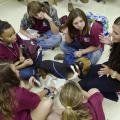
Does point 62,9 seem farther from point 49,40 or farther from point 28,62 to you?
point 28,62

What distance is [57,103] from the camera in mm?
1894

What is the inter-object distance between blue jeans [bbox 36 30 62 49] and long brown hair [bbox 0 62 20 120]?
102 centimetres

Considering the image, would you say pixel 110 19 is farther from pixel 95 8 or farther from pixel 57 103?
pixel 57 103

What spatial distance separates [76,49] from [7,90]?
38.2 inches

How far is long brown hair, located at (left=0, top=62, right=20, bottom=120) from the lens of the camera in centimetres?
149

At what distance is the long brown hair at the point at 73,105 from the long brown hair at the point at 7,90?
285 mm

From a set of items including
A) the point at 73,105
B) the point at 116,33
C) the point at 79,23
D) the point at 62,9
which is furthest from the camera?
the point at 62,9

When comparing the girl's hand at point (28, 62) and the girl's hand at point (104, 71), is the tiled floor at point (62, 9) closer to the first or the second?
→ the girl's hand at point (28, 62)

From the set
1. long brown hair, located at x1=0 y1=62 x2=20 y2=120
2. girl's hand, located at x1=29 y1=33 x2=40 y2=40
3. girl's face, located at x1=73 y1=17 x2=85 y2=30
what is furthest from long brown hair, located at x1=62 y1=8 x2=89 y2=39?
long brown hair, located at x1=0 y1=62 x2=20 y2=120

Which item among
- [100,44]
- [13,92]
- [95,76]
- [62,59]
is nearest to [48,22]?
[62,59]

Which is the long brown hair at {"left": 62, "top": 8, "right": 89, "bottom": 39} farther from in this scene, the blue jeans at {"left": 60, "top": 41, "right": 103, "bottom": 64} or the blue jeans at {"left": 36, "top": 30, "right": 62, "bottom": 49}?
the blue jeans at {"left": 36, "top": 30, "right": 62, "bottom": 49}

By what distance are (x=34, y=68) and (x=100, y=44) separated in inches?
21.6

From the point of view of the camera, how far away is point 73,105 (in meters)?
1.41

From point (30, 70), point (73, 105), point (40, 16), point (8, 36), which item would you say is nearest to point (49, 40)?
point (40, 16)
